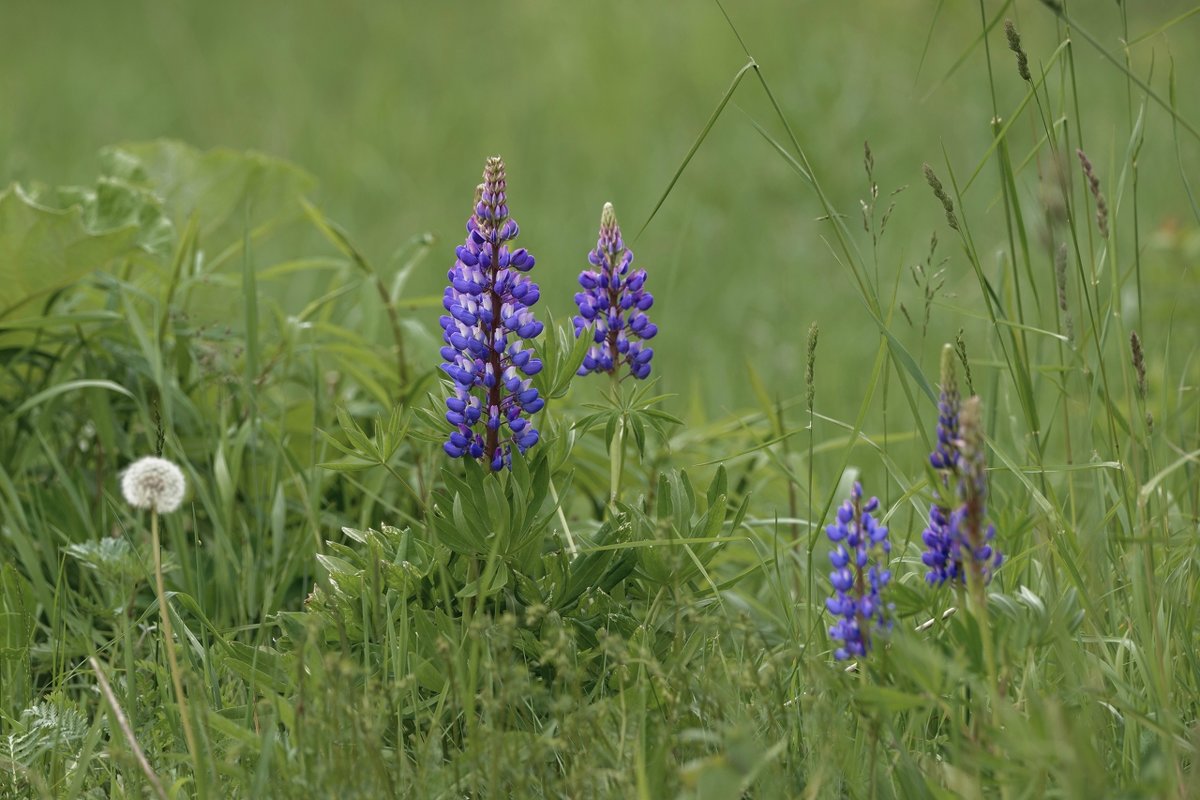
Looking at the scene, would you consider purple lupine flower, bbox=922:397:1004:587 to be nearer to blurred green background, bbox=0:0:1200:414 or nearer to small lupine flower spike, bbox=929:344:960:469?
small lupine flower spike, bbox=929:344:960:469

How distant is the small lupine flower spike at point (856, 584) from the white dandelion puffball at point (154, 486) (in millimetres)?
947

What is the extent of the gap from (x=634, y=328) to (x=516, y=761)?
0.80 m

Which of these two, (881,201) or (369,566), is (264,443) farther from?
(881,201)

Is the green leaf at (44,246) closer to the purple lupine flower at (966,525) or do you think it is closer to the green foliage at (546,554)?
the green foliage at (546,554)

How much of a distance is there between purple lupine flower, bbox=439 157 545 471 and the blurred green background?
8.13ft

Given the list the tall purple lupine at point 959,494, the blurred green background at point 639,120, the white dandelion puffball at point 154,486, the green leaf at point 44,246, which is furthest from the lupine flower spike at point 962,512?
the blurred green background at point 639,120

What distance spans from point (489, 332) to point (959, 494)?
0.72 metres

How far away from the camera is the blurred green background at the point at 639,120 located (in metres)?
5.19

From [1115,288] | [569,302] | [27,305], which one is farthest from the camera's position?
[569,302]

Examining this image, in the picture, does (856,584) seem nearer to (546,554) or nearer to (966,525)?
(966,525)

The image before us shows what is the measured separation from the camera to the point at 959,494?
58.9 inches

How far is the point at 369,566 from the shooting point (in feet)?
6.14

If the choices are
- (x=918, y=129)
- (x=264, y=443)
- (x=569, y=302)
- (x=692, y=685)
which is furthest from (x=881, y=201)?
(x=692, y=685)

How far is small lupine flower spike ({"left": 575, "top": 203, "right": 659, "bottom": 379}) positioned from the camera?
2.07m
